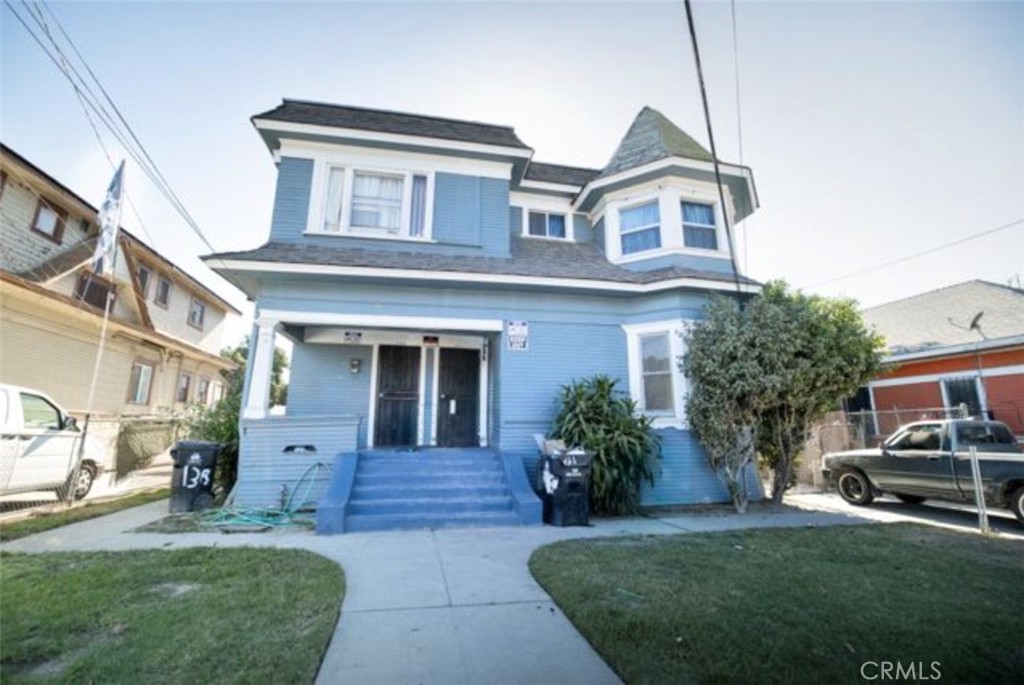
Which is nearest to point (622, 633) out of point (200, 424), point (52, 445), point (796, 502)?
point (796, 502)

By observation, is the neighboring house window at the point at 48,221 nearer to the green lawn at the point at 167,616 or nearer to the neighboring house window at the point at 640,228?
the green lawn at the point at 167,616

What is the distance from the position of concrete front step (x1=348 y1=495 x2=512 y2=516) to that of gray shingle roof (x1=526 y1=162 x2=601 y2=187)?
7763 mm

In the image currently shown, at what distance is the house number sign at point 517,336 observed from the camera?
8594mm

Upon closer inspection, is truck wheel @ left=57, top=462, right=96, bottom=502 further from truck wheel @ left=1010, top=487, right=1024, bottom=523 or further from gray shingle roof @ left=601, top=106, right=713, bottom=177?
truck wheel @ left=1010, top=487, right=1024, bottom=523

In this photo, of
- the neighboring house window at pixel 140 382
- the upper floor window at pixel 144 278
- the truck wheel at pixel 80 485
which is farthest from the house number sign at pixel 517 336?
→ the upper floor window at pixel 144 278

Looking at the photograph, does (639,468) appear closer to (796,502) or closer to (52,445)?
(796,502)

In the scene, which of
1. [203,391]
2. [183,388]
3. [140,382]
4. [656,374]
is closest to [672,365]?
[656,374]

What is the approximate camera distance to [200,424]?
28.5ft

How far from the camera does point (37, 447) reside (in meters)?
7.35

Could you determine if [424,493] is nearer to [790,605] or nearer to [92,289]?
[790,605]

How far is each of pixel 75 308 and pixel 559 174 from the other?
1344 centimetres

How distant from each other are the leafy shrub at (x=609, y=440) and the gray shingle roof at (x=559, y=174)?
18.3 feet

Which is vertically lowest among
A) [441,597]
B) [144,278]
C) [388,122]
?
[441,597]

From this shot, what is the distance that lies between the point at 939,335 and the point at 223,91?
19790mm
